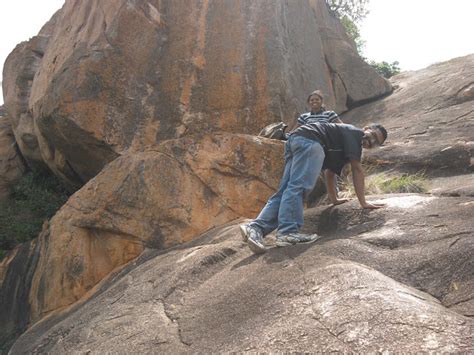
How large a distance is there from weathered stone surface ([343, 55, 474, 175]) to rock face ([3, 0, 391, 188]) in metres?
1.96

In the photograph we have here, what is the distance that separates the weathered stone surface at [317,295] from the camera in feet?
11.6

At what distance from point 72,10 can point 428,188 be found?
347 inches

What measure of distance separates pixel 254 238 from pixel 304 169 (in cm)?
90

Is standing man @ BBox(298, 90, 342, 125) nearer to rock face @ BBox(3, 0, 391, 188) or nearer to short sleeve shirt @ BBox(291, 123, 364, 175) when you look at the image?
short sleeve shirt @ BBox(291, 123, 364, 175)

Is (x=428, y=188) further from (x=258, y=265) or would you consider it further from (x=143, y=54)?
(x=143, y=54)

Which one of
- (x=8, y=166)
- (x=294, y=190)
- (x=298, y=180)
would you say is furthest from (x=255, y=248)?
(x=8, y=166)

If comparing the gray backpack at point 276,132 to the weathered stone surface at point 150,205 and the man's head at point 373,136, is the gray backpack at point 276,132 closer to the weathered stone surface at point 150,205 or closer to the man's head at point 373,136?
the weathered stone surface at point 150,205

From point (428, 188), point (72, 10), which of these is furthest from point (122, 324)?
point (72, 10)

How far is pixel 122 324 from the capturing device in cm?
494

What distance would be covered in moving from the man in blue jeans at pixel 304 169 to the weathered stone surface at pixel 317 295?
0.21 metres

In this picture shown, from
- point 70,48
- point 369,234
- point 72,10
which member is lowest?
point 369,234

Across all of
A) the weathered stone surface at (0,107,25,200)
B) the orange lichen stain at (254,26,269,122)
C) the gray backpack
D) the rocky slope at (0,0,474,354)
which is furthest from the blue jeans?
the weathered stone surface at (0,107,25,200)

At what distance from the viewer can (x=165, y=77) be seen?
10195 mm

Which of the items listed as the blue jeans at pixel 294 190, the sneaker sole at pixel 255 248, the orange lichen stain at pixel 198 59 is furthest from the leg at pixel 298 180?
the orange lichen stain at pixel 198 59
